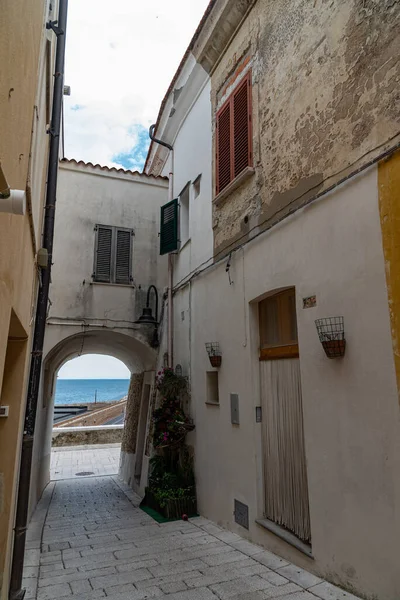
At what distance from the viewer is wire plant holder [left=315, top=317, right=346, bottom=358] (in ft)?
11.8

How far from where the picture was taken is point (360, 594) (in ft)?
10.5

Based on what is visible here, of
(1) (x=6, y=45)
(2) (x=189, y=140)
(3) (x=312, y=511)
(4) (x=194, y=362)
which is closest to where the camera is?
(1) (x=6, y=45)

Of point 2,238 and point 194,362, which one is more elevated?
point 2,238

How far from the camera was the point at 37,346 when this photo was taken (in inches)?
212

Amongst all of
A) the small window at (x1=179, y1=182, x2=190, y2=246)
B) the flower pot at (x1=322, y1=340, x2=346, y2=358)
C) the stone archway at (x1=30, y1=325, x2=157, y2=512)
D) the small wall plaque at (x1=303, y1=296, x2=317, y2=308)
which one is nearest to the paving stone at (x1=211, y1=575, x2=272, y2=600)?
the flower pot at (x1=322, y1=340, x2=346, y2=358)

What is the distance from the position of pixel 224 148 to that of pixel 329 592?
6243 millimetres

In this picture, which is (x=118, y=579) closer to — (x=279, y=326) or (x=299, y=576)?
(x=299, y=576)

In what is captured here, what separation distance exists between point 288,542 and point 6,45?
15.7 feet

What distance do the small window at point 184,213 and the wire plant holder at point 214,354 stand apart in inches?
122

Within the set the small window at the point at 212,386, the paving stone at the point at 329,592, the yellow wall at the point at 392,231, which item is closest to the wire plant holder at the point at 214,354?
the small window at the point at 212,386

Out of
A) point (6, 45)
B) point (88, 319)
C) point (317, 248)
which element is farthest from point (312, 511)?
point (88, 319)

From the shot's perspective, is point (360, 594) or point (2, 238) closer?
point (2, 238)

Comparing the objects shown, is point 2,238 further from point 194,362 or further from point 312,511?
point 194,362

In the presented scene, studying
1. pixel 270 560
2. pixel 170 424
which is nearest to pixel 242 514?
pixel 270 560
